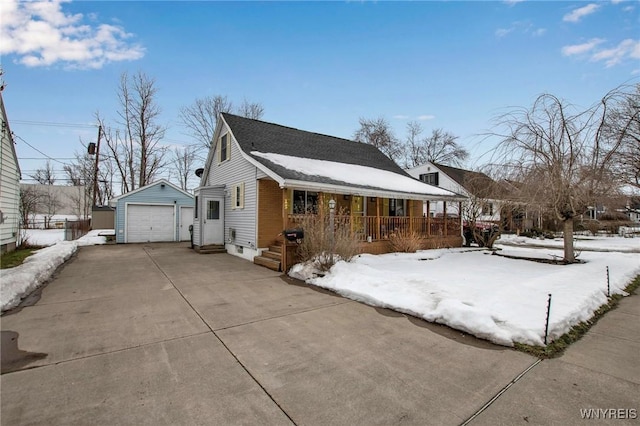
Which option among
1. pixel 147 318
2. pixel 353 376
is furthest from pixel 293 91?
pixel 353 376

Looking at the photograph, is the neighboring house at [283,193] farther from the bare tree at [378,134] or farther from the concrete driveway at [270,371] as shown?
the bare tree at [378,134]

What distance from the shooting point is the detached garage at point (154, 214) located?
15891 mm

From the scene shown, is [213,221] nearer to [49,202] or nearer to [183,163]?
[183,163]

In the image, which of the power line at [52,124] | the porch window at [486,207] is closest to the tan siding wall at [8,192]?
the power line at [52,124]

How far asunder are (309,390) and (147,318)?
10.5 feet

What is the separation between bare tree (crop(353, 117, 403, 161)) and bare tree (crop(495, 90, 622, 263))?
89.5 ft

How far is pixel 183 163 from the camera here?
35.1 meters

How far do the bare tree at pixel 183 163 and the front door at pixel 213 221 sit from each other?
2214 cm

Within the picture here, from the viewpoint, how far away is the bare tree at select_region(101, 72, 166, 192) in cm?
2495

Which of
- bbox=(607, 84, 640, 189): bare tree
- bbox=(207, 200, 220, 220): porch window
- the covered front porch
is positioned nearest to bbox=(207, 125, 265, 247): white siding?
bbox=(207, 200, 220, 220): porch window

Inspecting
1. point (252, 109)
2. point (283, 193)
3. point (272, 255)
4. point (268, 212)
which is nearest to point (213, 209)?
point (268, 212)

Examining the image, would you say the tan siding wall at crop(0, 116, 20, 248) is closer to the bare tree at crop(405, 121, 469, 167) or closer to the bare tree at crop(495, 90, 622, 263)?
the bare tree at crop(495, 90, 622, 263)

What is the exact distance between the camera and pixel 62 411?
2.42 m

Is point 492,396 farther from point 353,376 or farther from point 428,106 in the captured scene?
point 428,106
